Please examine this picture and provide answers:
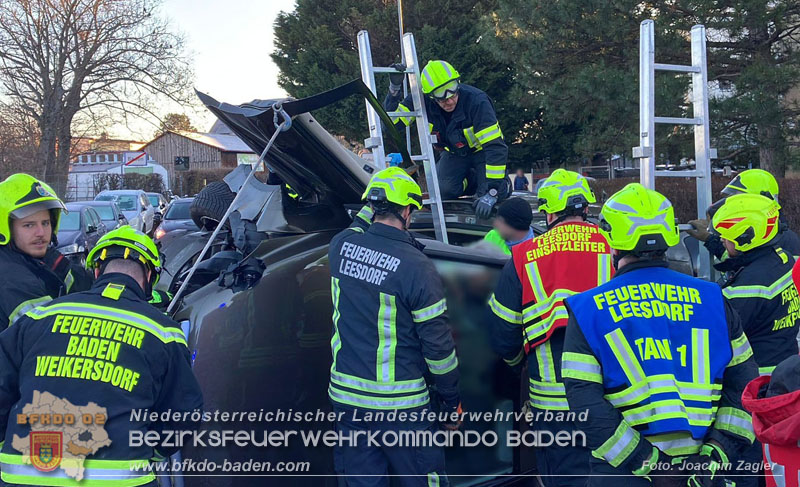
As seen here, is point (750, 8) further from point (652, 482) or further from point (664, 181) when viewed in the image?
point (652, 482)

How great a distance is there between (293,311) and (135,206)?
1863 cm

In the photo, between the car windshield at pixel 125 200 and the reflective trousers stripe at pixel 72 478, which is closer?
the reflective trousers stripe at pixel 72 478

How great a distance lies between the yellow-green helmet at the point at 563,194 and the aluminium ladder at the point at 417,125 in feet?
2.59

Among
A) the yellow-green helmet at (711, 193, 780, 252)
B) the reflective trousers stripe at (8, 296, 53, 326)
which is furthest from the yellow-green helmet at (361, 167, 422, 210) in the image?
the yellow-green helmet at (711, 193, 780, 252)

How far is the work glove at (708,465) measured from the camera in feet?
7.64

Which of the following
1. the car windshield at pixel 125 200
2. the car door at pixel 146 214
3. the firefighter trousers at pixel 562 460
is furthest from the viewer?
the car windshield at pixel 125 200

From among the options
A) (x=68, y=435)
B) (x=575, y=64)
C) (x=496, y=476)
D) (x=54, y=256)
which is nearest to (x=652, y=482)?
(x=496, y=476)

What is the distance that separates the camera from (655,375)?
7.67 ft

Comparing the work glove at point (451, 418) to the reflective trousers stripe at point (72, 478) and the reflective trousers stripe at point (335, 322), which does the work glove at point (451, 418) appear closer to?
the reflective trousers stripe at point (335, 322)

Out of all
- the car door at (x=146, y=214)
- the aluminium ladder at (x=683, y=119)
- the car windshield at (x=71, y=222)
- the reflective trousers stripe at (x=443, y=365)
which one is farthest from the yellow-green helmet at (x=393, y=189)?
the car door at (x=146, y=214)

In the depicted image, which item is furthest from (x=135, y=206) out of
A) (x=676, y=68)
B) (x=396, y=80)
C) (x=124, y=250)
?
(x=124, y=250)

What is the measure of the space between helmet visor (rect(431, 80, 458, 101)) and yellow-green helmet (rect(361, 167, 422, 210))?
5.12ft

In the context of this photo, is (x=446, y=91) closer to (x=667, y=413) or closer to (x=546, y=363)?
(x=546, y=363)

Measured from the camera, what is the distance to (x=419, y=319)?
2979 mm
